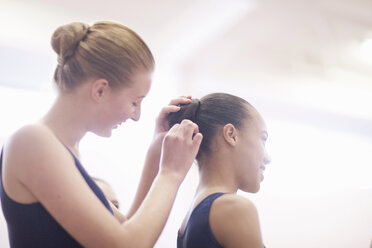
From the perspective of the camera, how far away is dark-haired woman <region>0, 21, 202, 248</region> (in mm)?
691

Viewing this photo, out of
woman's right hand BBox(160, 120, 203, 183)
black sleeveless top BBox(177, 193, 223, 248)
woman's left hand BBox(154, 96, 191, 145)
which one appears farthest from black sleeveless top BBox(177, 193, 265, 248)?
woman's left hand BBox(154, 96, 191, 145)

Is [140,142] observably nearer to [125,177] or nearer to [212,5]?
[125,177]

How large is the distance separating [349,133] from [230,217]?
9.34 ft

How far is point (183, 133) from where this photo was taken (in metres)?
0.88

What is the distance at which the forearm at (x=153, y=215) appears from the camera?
2.33 feet

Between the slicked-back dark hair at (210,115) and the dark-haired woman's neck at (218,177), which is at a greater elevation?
the slicked-back dark hair at (210,115)

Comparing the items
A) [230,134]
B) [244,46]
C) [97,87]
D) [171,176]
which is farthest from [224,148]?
[244,46]

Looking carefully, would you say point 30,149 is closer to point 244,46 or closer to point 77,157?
point 77,157

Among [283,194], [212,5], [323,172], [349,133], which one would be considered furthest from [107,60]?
[349,133]

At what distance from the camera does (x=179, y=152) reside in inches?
33.4

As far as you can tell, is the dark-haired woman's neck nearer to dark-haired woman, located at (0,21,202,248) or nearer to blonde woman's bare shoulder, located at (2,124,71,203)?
dark-haired woman, located at (0,21,202,248)

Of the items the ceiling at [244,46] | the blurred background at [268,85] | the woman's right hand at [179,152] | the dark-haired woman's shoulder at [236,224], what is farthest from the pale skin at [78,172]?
the ceiling at [244,46]

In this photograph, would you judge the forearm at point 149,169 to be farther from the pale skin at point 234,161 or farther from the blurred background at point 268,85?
the blurred background at point 268,85

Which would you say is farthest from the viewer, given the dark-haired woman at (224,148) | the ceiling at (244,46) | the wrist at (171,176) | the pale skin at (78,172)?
the ceiling at (244,46)
